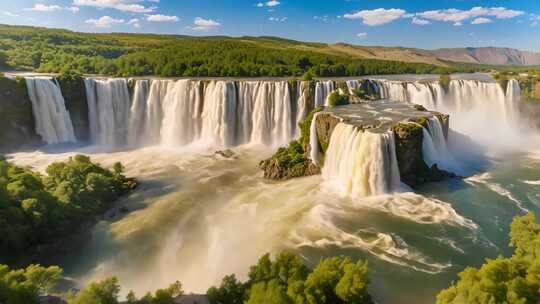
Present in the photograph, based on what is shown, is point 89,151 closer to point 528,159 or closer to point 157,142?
point 157,142

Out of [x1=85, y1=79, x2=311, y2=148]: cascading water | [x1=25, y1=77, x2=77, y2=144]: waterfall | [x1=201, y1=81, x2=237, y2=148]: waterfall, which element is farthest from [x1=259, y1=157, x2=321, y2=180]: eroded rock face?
[x1=25, y1=77, x2=77, y2=144]: waterfall

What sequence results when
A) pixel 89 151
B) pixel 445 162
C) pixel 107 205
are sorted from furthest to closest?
pixel 89 151
pixel 445 162
pixel 107 205

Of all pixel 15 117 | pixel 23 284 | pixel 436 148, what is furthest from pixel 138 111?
pixel 23 284

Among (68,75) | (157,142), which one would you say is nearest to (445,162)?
(157,142)

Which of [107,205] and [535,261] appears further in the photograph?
[107,205]

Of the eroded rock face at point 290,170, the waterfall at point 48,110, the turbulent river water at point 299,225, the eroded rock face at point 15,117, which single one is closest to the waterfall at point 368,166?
the turbulent river water at point 299,225

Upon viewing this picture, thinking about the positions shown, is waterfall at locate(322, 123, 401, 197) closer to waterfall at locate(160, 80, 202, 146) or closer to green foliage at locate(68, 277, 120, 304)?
green foliage at locate(68, 277, 120, 304)
